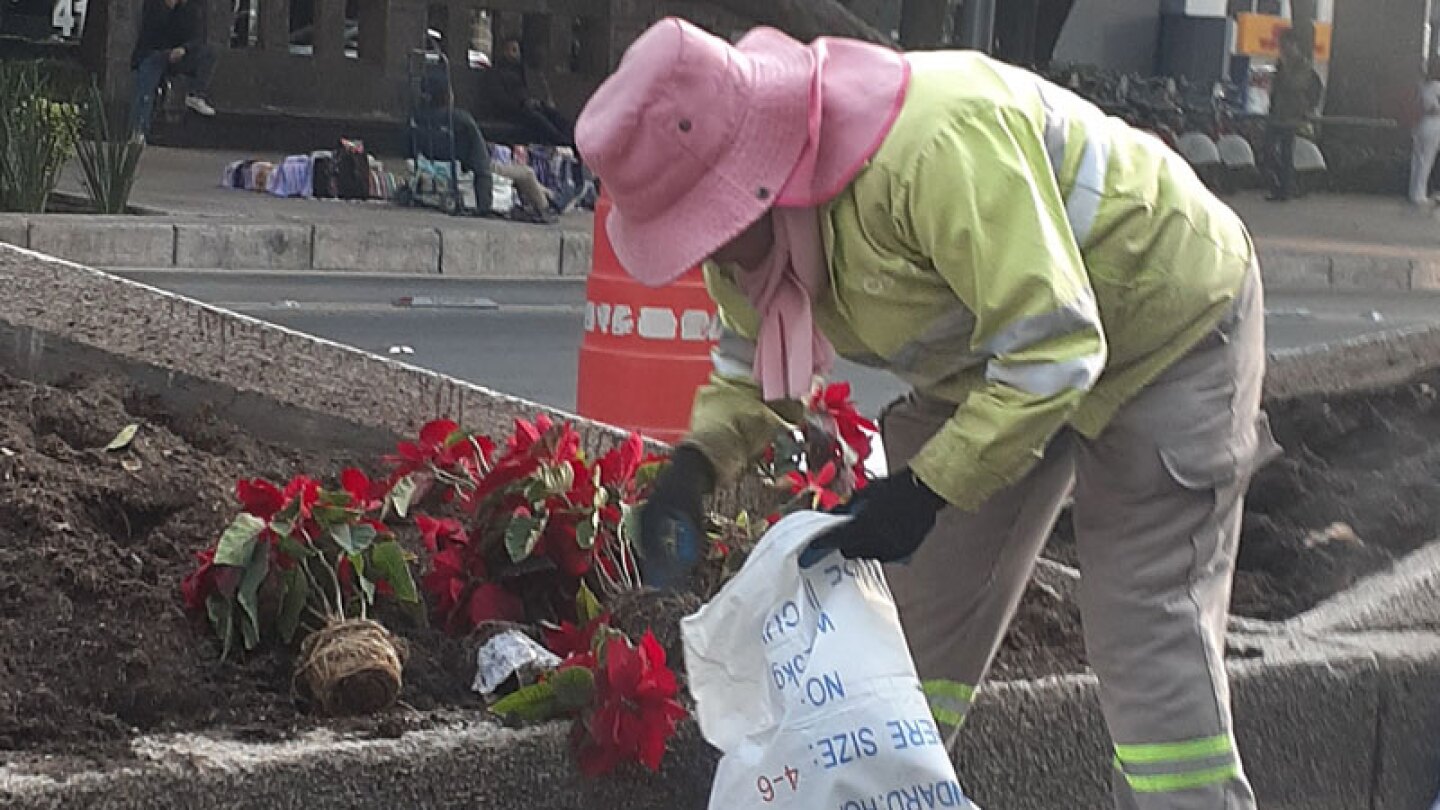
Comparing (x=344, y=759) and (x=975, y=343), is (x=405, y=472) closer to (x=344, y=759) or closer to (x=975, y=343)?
(x=344, y=759)

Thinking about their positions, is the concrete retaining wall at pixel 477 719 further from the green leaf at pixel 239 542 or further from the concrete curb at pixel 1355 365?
the concrete curb at pixel 1355 365

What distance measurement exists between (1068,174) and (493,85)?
18.8 m

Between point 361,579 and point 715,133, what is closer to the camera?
point 715,133

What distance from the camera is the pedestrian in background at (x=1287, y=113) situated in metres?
26.4

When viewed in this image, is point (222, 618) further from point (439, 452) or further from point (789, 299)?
point (789, 299)

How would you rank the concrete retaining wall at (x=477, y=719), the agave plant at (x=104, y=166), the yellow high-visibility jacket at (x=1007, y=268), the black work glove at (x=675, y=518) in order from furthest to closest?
1. the agave plant at (x=104, y=166)
2. the black work glove at (x=675, y=518)
3. the concrete retaining wall at (x=477, y=719)
4. the yellow high-visibility jacket at (x=1007, y=268)

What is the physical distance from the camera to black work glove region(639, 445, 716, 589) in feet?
11.2

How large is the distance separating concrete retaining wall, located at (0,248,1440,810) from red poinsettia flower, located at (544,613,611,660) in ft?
0.56

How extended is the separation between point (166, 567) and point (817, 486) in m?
1.15

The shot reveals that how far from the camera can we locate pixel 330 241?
14.7 m

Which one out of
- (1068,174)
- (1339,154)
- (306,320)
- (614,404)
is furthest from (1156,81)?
(1068,174)

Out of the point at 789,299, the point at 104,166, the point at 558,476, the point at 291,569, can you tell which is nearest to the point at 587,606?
the point at 558,476

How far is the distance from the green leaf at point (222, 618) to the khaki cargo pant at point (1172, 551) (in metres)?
1.14

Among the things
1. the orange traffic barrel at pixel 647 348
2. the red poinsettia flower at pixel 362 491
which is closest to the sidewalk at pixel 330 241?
the orange traffic barrel at pixel 647 348
